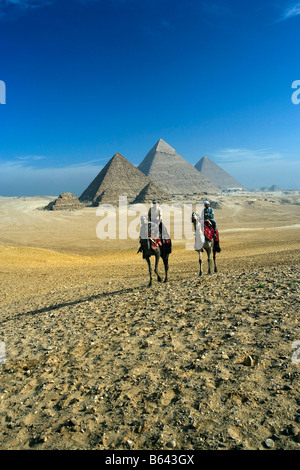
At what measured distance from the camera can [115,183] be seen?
109250 millimetres

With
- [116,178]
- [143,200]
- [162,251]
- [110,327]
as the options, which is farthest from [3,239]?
[116,178]

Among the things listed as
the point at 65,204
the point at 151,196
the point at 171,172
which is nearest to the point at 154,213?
the point at 65,204

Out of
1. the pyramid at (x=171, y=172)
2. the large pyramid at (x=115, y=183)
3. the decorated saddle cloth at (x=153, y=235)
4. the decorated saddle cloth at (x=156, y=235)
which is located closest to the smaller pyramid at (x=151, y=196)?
the large pyramid at (x=115, y=183)

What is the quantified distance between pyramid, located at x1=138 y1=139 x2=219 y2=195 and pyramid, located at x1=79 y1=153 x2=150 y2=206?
50.1m

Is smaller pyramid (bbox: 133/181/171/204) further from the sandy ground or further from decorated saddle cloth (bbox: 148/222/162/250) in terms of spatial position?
the sandy ground

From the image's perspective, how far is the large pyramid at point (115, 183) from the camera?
98575 millimetres

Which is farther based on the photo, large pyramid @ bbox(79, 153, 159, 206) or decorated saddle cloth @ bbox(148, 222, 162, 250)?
large pyramid @ bbox(79, 153, 159, 206)

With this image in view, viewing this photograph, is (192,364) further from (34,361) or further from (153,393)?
(34,361)

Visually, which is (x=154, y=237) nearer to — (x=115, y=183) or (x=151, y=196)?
(x=151, y=196)

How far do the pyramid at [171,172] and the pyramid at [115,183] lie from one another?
50149 millimetres

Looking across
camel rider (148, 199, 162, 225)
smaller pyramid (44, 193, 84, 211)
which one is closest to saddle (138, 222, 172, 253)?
camel rider (148, 199, 162, 225)

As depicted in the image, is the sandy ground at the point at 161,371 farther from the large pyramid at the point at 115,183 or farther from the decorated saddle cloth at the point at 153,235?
the large pyramid at the point at 115,183

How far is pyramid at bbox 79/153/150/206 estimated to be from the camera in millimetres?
98544
